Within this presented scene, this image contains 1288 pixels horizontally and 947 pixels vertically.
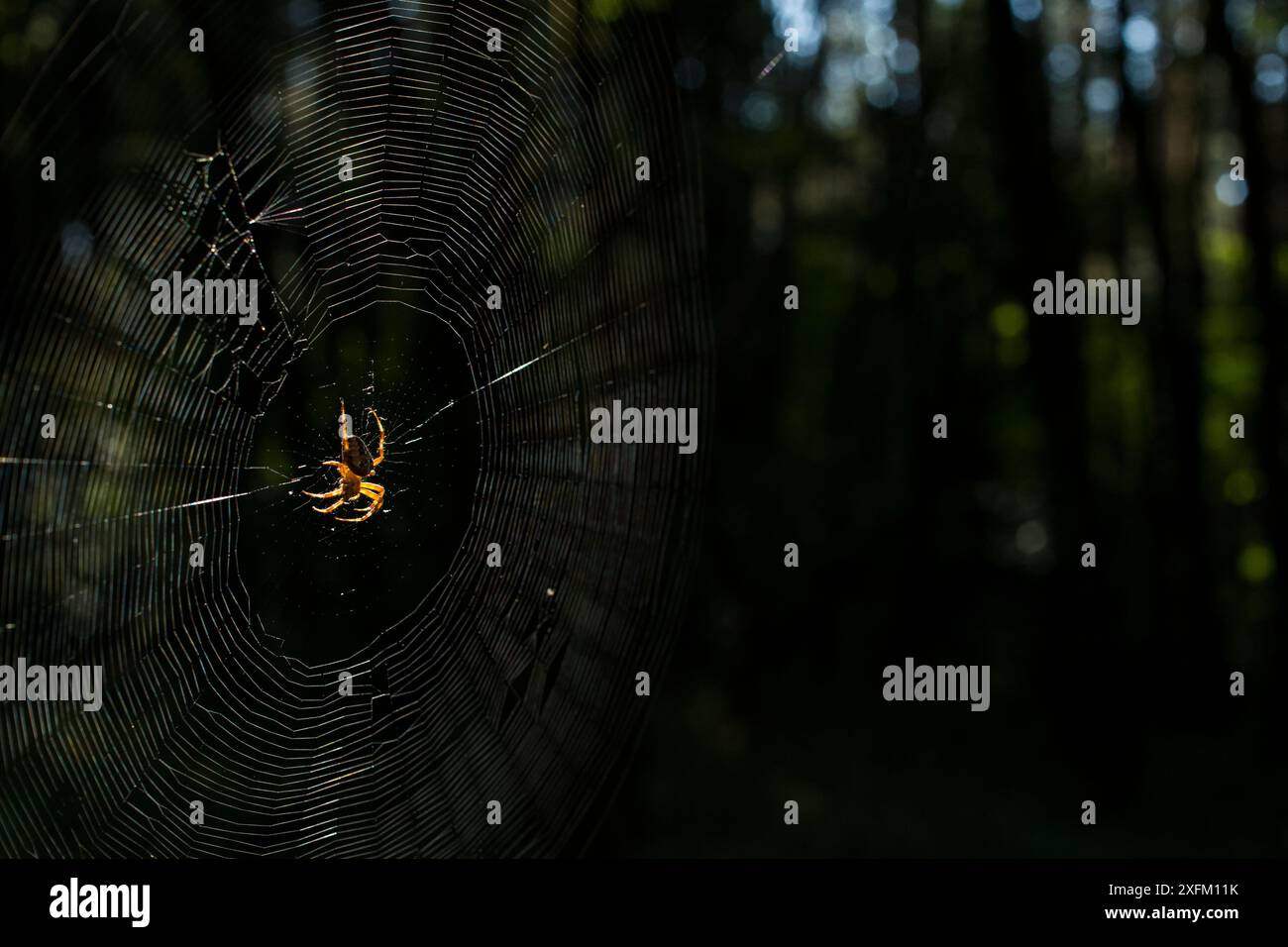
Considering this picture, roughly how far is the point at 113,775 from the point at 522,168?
446 cm

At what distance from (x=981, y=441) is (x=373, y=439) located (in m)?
10.6

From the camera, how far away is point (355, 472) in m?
4.22

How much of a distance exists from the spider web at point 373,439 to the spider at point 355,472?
0.05 meters

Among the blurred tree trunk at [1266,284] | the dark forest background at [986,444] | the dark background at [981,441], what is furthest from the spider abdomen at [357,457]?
the blurred tree trunk at [1266,284]

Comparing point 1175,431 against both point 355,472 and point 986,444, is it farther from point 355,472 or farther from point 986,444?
point 355,472

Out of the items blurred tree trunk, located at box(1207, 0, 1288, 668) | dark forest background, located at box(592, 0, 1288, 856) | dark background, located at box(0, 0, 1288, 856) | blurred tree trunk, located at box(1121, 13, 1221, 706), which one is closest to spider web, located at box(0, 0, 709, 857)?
dark background, located at box(0, 0, 1288, 856)

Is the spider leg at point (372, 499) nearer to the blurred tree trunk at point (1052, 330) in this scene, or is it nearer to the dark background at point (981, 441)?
the dark background at point (981, 441)

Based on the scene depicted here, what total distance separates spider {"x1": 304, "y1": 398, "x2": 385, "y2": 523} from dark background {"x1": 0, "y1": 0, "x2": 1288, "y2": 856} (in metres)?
5.05

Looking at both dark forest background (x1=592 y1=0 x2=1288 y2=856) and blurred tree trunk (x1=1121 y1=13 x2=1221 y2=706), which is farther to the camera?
blurred tree trunk (x1=1121 y1=13 x2=1221 y2=706)

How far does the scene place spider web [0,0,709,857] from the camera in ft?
13.5

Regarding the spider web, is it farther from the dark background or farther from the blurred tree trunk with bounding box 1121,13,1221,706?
the blurred tree trunk with bounding box 1121,13,1221,706

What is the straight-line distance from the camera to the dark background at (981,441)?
966 cm
